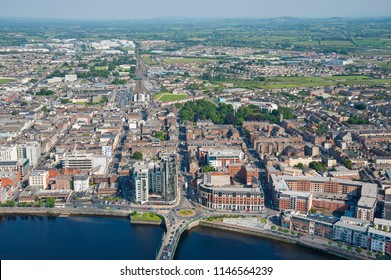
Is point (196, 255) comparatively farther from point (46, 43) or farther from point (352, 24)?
point (352, 24)

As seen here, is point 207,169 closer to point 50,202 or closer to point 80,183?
point 80,183

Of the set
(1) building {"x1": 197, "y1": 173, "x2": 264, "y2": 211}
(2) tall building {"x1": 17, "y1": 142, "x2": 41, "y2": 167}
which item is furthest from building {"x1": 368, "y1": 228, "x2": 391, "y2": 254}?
(2) tall building {"x1": 17, "y1": 142, "x2": 41, "y2": 167}

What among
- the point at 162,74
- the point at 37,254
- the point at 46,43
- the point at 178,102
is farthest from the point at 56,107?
the point at 46,43

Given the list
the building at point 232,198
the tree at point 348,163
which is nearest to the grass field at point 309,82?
the tree at point 348,163

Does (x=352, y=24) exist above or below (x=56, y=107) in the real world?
above

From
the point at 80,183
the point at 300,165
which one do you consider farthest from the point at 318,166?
the point at 80,183

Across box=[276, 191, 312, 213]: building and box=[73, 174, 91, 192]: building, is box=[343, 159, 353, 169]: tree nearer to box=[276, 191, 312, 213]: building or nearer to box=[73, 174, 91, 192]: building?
box=[276, 191, 312, 213]: building
